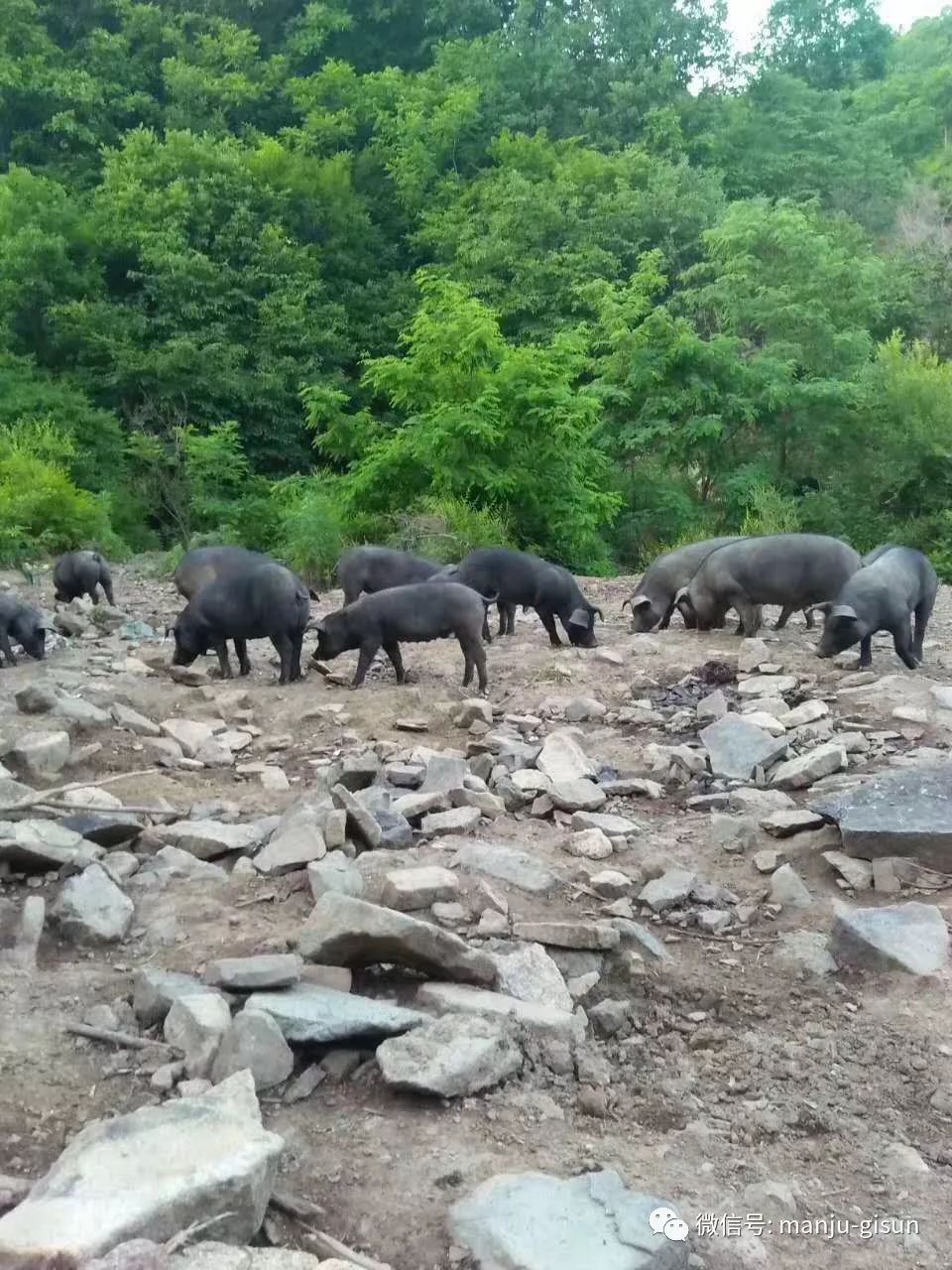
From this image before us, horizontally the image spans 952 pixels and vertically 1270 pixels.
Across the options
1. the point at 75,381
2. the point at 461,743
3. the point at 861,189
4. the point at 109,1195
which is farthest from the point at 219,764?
the point at 861,189

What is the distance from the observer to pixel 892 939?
4.32m

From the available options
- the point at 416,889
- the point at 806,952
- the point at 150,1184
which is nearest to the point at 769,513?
the point at 806,952

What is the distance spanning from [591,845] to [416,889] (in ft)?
3.97

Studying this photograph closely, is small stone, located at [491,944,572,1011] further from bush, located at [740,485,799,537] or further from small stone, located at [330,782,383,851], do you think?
bush, located at [740,485,799,537]

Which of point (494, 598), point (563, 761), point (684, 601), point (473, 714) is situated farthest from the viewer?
point (684, 601)

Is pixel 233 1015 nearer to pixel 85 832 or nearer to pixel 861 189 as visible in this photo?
pixel 85 832

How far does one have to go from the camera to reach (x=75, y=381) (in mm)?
27266

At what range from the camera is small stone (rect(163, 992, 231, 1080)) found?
338 centimetres

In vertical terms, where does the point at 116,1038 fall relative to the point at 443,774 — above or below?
above

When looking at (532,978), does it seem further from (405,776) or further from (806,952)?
(405,776)

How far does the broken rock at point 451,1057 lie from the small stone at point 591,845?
1.91 meters

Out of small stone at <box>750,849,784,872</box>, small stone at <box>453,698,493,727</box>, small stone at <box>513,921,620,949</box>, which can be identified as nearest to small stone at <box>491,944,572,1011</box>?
small stone at <box>513,921,620,949</box>

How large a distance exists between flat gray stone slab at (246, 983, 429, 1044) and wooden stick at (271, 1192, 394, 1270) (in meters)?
0.64

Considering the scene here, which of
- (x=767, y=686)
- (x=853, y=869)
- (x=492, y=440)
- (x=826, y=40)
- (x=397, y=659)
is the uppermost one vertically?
(x=826, y=40)
